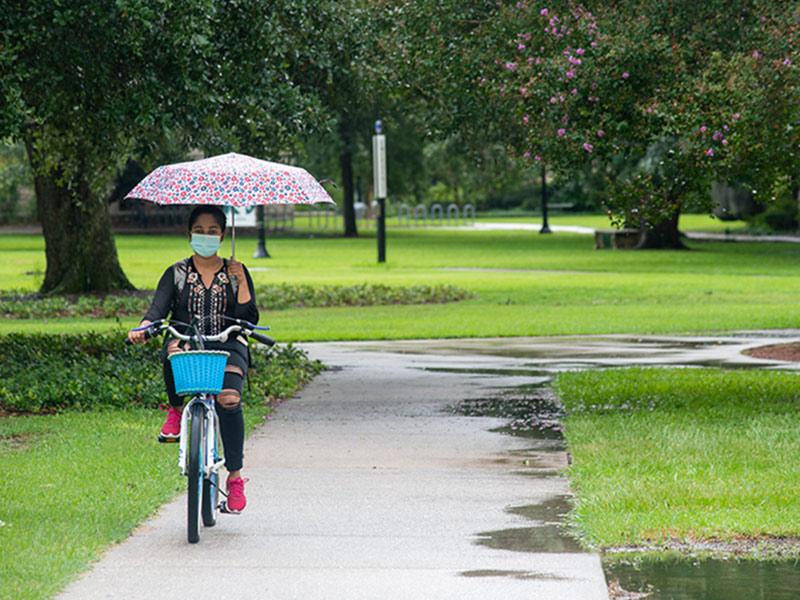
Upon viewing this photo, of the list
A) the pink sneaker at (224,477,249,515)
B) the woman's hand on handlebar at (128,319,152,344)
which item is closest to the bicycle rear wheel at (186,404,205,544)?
the pink sneaker at (224,477,249,515)

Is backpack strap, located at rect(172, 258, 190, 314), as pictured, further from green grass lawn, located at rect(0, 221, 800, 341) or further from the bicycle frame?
green grass lawn, located at rect(0, 221, 800, 341)

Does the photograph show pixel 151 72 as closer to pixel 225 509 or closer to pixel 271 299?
pixel 225 509

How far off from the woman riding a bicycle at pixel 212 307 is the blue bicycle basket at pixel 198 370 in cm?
38

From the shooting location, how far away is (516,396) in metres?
14.6

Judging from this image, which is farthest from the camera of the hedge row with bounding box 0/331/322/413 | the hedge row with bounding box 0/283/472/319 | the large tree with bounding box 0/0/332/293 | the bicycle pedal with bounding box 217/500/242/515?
the hedge row with bounding box 0/283/472/319

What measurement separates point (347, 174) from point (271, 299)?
34020 mm

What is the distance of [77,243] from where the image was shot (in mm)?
28844

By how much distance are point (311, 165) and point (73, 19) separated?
170 feet

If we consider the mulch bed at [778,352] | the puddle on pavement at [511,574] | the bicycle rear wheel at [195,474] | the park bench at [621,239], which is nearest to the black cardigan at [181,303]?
the bicycle rear wheel at [195,474]

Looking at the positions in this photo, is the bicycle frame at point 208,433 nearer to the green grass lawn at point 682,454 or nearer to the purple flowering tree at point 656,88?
the green grass lawn at point 682,454

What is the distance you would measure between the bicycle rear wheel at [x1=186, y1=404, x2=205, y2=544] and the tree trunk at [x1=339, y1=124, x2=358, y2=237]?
1937 inches

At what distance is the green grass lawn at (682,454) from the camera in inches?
336

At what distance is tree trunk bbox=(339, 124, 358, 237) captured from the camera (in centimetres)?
5915

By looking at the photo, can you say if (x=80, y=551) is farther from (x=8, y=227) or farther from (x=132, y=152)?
(x=8, y=227)
